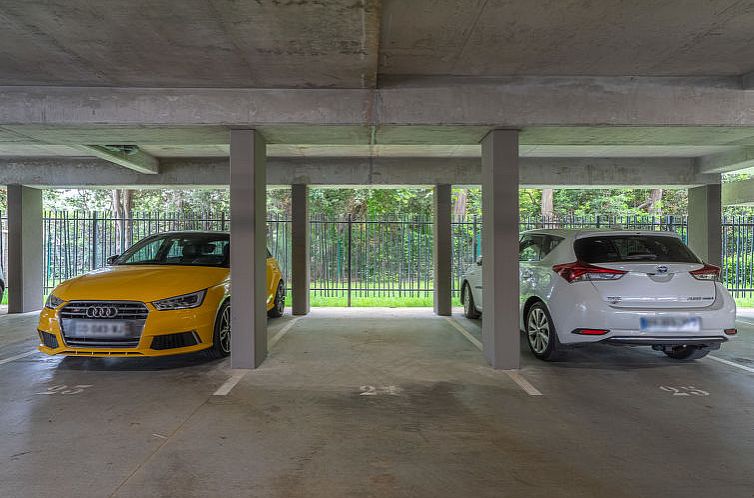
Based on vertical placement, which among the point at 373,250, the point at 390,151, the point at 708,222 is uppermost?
the point at 390,151

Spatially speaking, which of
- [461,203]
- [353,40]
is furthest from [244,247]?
[461,203]

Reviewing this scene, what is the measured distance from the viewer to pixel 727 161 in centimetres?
921

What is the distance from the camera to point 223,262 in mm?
6812

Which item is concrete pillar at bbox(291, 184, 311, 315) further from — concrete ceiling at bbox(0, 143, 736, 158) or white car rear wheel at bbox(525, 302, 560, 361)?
white car rear wheel at bbox(525, 302, 560, 361)

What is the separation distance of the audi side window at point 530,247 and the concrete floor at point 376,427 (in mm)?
1489

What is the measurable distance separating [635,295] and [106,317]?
5752mm

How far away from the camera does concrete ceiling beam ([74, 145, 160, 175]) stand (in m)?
7.91

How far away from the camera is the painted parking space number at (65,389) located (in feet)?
15.9

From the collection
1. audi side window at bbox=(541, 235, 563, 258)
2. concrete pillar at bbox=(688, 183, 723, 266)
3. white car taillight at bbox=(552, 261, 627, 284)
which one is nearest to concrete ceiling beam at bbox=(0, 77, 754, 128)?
audi side window at bbox=(541, 235, 563, 258)

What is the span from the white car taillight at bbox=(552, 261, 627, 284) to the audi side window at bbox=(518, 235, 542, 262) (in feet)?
3.25

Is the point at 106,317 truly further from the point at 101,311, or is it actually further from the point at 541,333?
the point at 541,333

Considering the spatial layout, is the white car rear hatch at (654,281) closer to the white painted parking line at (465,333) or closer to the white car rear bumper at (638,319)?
the white car rear bumper at (638,319)

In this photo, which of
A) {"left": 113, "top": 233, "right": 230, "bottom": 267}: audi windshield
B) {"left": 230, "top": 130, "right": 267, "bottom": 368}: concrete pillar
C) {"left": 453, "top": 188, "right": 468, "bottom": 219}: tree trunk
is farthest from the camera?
{"left": 453, "top": 188, "right": 468, "bottom": 219}: tree trunk

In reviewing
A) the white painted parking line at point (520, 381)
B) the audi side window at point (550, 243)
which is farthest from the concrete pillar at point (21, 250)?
the audi side window at point (550, 243)
